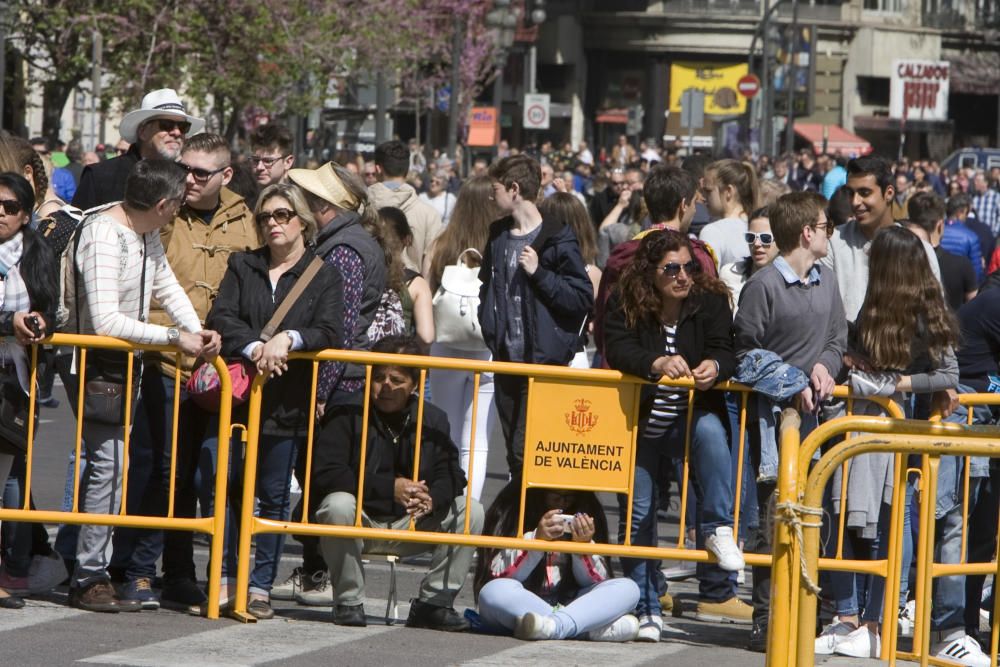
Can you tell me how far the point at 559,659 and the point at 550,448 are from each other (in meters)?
0.93

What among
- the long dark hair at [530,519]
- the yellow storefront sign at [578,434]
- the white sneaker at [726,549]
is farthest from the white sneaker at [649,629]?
the yellow storefront sign at [578,434]

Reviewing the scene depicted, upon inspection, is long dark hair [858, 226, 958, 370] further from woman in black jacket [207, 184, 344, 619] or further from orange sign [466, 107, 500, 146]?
orange sign [466, 107, 500, 146]

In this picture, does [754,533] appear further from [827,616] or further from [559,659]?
[559,659]

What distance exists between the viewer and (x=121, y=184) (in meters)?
8.51

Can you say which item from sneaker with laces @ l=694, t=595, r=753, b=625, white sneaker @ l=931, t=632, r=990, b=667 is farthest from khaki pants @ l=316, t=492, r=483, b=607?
white sneaker @ l=931, t=632, r=990, b=667

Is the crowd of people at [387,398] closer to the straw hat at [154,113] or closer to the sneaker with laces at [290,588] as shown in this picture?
the sneaker with laces at [290,588]

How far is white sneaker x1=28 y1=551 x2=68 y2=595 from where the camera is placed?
7672 millimetres

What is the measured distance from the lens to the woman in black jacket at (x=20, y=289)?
23.5 ft

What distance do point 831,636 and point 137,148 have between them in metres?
3.85

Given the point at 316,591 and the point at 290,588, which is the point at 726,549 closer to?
the point at 316,591

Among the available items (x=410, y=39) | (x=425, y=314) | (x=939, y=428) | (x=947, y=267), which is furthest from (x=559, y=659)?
(x=410, y=39)

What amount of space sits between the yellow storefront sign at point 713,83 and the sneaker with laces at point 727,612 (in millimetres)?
65246

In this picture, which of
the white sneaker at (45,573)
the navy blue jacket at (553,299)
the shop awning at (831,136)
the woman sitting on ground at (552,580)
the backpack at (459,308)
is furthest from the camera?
the shop awning at (831,136)

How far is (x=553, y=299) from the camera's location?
345 inches
